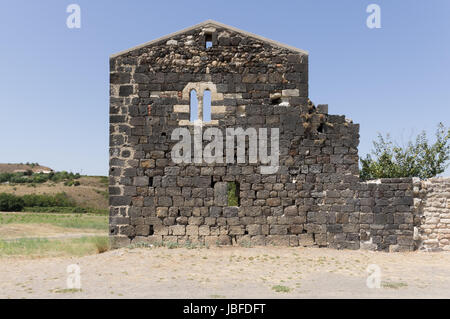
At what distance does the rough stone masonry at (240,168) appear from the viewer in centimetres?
1195

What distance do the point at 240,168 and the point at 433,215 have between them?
583cm

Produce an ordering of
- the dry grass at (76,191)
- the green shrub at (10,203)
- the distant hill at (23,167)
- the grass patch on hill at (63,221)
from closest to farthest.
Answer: the grass patch on hill at (63,221)
the green shrub at (10,203)
the dry grass at (76,191)
the distant hill at (23,167)

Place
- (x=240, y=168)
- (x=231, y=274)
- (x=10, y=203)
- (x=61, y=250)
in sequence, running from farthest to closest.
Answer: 1. (x=10, y=203)
2. (x=61, y=250)
3. (x=240, y=168)
4. (x=231, y=274)

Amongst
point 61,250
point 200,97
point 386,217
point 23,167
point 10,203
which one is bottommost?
point 10,203

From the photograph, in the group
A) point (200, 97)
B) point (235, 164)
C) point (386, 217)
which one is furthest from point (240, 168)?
point (386, 217)

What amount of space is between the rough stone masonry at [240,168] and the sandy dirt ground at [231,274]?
68 centimetres

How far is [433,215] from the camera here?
12.3m

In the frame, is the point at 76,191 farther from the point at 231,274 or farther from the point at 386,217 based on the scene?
the point at 231,274

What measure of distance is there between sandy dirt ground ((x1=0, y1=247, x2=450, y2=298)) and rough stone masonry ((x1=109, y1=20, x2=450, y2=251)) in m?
0.68

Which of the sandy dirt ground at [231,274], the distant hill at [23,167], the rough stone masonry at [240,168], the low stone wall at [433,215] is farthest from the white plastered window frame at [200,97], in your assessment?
the distant hill at [23,167]

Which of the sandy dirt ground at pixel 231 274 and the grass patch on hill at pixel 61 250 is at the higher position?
the sandy dirt ground at pixel 231 274

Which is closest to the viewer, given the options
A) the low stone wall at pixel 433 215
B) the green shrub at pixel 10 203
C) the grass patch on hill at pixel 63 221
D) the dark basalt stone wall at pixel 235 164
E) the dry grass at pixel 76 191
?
the dark basalt stone wall at pixel 235 164

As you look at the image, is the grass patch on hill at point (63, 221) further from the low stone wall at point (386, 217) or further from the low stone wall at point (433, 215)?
the low stone wall at point (433, 215)
